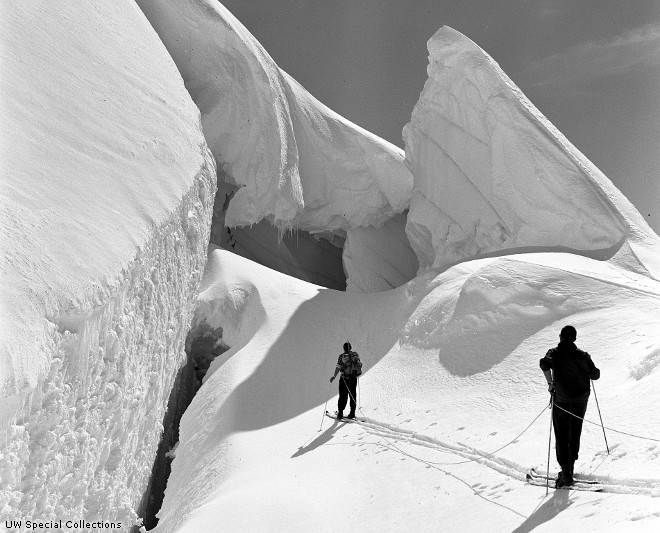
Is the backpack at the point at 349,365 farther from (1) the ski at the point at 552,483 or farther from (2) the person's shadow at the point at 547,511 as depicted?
(2) the person's shadow at the point at 547,511

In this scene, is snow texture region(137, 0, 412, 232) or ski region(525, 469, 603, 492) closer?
ski region(525, 469, 603, 492)

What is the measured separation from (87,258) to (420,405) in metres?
5.68

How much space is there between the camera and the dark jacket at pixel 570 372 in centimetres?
561

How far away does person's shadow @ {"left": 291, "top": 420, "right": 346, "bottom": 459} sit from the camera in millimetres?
9894

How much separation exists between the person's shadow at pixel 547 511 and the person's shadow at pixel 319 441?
4.87 m

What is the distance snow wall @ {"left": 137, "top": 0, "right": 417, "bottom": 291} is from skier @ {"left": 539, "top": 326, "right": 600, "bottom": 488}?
1294 centimetres

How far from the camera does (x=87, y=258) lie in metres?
7.31

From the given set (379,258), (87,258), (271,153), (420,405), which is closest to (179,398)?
(420,405)

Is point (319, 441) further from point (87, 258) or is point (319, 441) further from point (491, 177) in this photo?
point (491, 177)

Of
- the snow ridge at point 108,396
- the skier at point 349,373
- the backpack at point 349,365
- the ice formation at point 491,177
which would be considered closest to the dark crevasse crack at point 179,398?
the snow ridge at point 108,396

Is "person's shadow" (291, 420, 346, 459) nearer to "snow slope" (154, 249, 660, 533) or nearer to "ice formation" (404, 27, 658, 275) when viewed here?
"snow slope" (154, 249, 660, 533)

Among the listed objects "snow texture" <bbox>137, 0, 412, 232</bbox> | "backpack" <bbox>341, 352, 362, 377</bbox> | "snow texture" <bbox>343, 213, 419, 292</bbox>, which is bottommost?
"backpack" <bbox>341, 352, 362, 377</bbox>

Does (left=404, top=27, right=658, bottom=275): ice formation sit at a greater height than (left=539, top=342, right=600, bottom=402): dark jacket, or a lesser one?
greater

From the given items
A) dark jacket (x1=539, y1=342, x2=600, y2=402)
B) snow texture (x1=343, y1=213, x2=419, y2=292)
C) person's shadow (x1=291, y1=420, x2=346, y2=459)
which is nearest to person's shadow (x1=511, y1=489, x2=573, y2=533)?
dark jacket (x1=539, y1=342, x2=600, y2=402)
